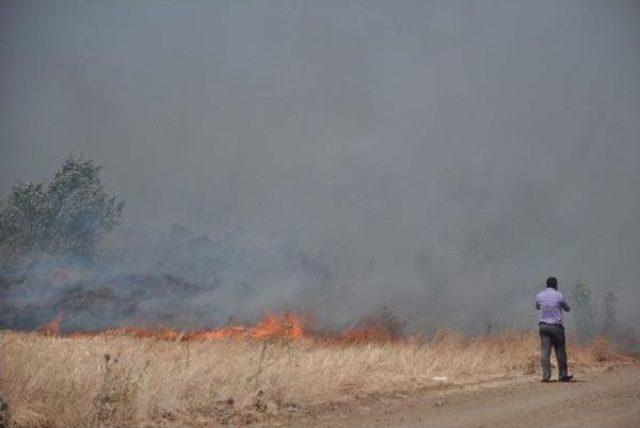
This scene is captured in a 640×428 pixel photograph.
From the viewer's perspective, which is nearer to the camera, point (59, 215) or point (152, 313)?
point (152, 313)

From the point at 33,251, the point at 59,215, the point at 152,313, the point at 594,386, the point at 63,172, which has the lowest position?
the point at 594,386

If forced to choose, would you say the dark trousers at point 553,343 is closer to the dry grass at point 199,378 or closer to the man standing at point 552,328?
the man standing at point 552,328

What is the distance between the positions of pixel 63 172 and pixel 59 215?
16.3ft

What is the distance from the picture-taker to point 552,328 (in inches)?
504

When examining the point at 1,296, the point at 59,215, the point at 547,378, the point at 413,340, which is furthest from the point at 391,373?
the point at 59,215

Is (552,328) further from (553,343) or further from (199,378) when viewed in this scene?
(199,378)

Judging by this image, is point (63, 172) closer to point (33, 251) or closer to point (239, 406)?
point (33, 251)

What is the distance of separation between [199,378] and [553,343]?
803 centimetres

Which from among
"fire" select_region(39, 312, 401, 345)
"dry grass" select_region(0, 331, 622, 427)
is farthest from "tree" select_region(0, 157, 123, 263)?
"dry grass" select_region(0, 331, 622, 427)

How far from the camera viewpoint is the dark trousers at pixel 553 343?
40.5ft

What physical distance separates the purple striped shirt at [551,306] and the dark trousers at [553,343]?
13cm

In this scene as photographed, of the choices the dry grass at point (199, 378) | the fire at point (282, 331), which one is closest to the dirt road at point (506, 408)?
the dry grass at point (199, 378)

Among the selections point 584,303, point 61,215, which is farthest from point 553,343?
point 61,215

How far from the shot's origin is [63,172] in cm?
4159
